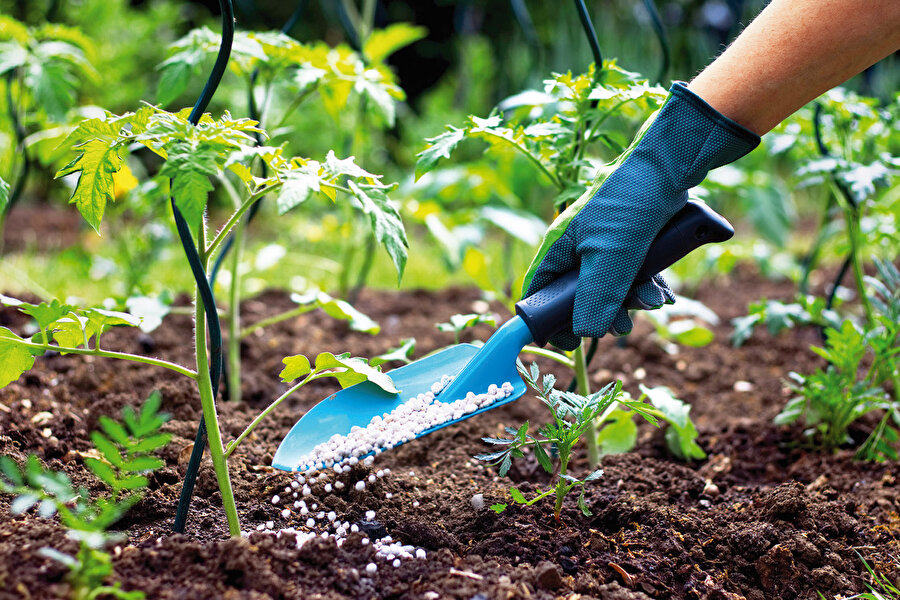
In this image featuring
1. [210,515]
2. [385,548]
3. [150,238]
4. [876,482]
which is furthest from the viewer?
[150,238]

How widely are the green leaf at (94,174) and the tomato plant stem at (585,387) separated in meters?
0.96

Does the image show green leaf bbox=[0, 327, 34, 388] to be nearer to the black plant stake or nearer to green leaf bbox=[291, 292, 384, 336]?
the black plant stake

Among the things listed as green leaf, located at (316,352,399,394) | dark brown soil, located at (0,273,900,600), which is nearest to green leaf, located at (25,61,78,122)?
dark brown soil, located at (0,273,900,600)

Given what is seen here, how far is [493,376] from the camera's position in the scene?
1.38 metres

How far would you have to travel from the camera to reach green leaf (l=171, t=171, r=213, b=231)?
→ 993mm

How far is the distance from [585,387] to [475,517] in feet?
1.37

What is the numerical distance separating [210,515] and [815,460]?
1424mm

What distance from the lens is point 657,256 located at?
1.39 metres

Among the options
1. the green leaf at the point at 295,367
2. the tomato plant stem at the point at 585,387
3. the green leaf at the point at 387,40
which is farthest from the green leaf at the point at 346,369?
the green leaf at the point at 387,40

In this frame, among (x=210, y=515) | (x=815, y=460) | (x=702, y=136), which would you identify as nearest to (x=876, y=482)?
(x=815, y=460)

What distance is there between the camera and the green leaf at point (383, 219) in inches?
46.0

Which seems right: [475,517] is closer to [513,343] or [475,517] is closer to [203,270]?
[513,343]

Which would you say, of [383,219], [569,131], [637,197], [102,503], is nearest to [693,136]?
[637,197]

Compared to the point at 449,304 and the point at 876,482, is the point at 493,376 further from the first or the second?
the point at 449,304
